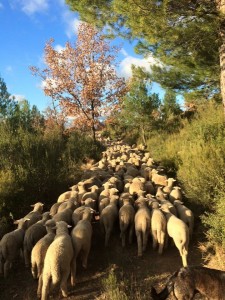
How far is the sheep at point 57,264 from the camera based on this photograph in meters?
4.94

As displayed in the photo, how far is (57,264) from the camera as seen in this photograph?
498 cm

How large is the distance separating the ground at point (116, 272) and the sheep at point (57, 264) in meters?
0.41

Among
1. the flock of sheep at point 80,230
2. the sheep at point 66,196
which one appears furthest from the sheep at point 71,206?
the sheep at point 66,196

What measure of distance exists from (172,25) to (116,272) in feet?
18.9

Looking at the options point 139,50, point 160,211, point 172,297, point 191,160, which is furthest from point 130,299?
point 139,50

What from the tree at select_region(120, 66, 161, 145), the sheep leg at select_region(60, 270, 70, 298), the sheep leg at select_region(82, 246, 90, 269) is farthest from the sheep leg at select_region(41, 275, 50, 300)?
the tree at select_region(120, 66, 161, 145)

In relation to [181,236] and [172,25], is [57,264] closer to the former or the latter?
[181,236]

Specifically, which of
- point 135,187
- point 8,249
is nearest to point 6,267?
point 8,249

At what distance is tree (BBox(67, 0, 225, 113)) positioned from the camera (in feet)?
23.6

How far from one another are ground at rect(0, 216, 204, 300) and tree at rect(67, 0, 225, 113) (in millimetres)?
4586

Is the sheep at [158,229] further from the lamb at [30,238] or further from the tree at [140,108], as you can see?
the tree at [140,108]

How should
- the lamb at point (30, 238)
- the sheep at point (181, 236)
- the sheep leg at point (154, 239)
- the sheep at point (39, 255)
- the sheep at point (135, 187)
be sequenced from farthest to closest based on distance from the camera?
the sheep at point (135, 187) < the sheep leg at point (154, 239) < the lamb at point (30, 238) < the sheep at point (181, 236) < the sheep at point (39, 255)

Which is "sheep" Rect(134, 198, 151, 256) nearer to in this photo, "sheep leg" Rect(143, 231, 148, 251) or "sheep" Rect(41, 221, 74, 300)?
"sheep leg" Rect(143, 231, 148, 251)

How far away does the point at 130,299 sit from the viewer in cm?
482
